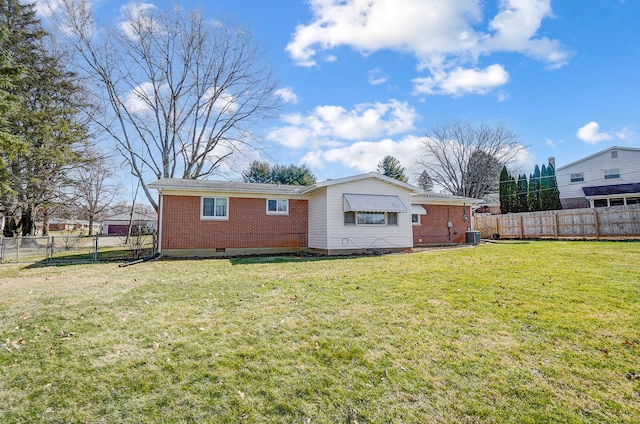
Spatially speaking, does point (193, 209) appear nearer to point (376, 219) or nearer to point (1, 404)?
point (376, 219)

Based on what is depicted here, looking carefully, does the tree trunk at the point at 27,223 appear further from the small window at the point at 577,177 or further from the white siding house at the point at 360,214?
the small window at the point at 577,177

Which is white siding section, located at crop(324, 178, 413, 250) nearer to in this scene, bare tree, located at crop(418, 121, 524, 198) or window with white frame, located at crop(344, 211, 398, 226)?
window with white frame, located at crop(344, 211, 398, 226)

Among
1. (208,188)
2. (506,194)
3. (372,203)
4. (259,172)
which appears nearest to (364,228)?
(372,203)

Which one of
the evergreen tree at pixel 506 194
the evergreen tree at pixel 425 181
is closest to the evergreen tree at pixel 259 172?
the evergreen tree at pixel 425 181

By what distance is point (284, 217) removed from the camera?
1681 cm

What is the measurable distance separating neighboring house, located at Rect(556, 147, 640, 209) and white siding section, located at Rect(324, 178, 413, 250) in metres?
20.5

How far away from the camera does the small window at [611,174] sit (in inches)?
1071

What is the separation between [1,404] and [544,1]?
15.8m

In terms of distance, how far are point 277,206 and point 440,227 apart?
11.2 m

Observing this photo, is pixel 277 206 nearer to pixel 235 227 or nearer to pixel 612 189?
pixel 235 227

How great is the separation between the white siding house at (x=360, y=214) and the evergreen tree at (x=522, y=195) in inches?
737

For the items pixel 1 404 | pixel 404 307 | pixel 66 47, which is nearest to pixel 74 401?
pixel 1 404

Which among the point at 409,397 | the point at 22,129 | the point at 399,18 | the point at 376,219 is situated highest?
the point at 399,18

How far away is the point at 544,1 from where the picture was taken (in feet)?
34.8
